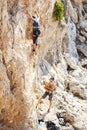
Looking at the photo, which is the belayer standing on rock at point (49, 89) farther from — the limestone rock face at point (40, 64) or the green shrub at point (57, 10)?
the green shrub at point (57, 10)

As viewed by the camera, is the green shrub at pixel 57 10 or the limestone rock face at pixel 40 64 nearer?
the limestone rock face at pixel 40 64

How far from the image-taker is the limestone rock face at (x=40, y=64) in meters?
12.9

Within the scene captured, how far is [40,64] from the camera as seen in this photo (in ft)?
73.2

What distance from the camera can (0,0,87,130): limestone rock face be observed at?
12875mm

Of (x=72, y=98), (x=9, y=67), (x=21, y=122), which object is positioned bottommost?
(x=72, y=98)

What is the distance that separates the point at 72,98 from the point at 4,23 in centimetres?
1135

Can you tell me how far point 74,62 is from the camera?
28.0 m

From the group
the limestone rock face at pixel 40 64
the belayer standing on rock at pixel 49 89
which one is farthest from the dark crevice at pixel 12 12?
the belayer standing on rock at pixel 49 89

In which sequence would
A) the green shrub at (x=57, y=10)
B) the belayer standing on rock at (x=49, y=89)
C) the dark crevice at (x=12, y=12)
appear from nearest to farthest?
the dark crevice at (x=12, y=12) → the belayer standing on rock at (x=49, y=89) → the green shrub at (x=57, y=10)

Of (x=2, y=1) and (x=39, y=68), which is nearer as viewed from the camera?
(x=2, y=1)

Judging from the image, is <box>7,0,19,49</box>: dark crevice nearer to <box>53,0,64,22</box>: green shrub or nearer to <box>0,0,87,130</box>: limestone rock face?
<box>0,0,87,130</box>: limestone rock face

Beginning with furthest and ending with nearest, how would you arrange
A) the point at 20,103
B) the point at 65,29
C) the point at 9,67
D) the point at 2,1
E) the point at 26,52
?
1. the point at 65,29
2. the point at 26,52
3. the point at 20,103
4. the point at 9,67
5. the point at 2,1

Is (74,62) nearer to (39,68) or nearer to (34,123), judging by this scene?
(39,68)

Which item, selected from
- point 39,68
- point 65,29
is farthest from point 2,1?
point 65,29
